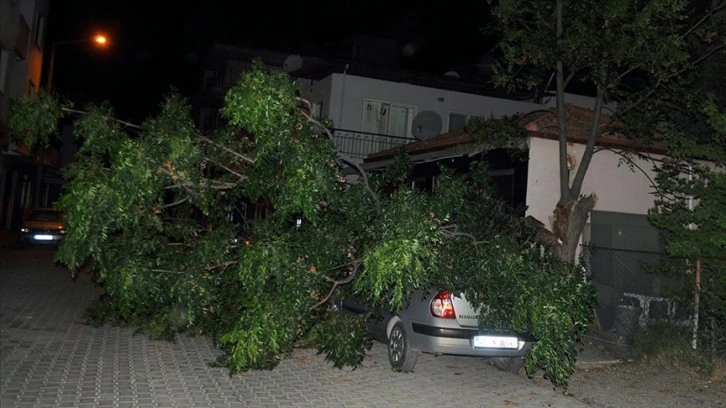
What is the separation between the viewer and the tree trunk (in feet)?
38.8

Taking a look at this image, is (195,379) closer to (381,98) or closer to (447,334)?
(447,334)

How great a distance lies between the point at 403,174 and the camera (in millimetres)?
9562

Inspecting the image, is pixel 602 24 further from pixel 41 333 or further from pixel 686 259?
pixel 41 333

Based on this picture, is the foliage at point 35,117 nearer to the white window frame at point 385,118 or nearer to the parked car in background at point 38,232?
the white window frame at point 385,118

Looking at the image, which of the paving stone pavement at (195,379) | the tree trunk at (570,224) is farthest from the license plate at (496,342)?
the tree trunk at (570,224)

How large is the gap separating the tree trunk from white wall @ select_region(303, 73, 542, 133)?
12.5 meters

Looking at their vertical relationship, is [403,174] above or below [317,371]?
above

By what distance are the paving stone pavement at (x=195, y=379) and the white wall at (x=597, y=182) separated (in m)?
4.59

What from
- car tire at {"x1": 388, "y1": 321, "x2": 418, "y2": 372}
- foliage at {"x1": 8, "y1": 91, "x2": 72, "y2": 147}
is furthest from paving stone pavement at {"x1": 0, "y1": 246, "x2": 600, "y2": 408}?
foliage at {"x1": 8, "y1": 91, "x2": 72, "y2": 147}

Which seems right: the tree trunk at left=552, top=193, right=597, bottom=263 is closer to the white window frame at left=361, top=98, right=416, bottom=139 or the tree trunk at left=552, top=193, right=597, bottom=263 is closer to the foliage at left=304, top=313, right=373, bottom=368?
the foliage at left=304, top=313, right=373, bottom=368

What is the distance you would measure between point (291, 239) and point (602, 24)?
6.57 meters

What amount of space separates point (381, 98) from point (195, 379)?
18367 mm

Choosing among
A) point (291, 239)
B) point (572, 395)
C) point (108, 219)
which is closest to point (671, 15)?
point (572, 395)

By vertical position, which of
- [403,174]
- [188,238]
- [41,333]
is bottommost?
[41,333]
